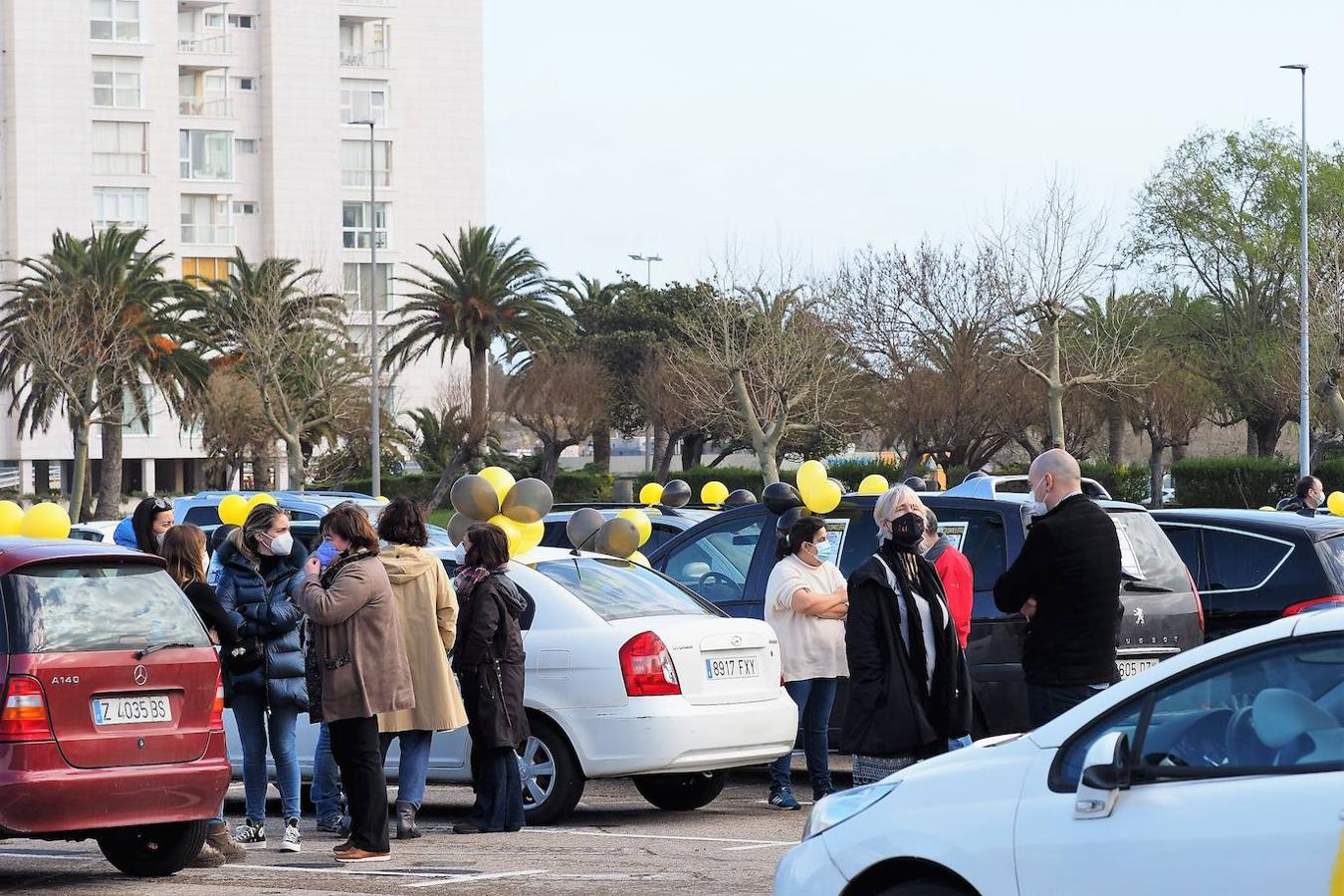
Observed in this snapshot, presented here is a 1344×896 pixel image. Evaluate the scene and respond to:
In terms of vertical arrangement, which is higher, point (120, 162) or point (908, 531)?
point (120, 162)

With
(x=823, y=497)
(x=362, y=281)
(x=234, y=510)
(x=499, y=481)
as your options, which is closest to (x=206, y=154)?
(x=362, y=281)

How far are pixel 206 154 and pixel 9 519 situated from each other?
7290 cm

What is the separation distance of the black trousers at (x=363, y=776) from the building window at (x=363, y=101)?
79935 millimetres

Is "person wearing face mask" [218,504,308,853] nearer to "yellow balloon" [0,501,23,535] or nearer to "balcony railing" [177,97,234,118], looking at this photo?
"yellow balloon" [0,501,23,535]

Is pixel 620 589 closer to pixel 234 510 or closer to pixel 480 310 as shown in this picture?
pixel 234 510

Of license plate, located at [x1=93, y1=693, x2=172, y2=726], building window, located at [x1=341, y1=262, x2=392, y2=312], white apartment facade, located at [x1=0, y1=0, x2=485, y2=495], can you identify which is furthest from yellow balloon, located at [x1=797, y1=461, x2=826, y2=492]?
building window, located at [x1=341, y1=262, x2=392, y2=312]

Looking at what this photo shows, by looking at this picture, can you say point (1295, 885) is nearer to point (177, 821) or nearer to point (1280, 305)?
point (177, 821)

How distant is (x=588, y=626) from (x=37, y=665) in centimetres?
325

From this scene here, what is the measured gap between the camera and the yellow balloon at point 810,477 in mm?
11695

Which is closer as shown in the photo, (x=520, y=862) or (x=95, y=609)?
(x=95, y=609)

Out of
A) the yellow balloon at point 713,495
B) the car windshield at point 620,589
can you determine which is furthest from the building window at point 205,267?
the car windshield at point 620,589

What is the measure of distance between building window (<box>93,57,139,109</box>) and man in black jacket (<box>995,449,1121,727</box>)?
79.0 meters

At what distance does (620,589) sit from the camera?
34.5ft

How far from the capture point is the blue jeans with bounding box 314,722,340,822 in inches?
379
